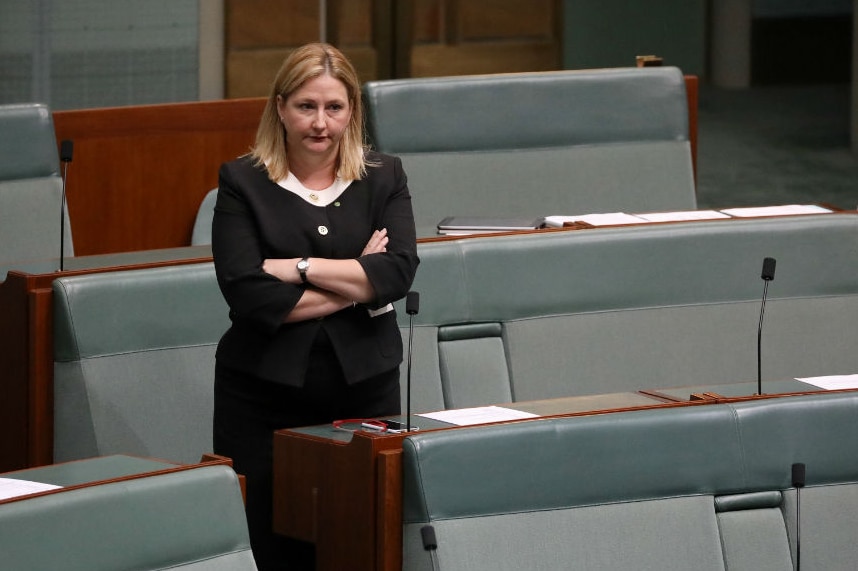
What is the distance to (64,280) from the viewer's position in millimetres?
1612

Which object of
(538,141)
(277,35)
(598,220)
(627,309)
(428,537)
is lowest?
(428,537)

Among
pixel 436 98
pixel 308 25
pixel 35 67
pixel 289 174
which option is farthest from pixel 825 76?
pixel 289 174

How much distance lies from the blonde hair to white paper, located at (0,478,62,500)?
0.41m

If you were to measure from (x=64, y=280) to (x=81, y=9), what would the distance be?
1387 millimetres

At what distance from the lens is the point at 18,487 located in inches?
44.5

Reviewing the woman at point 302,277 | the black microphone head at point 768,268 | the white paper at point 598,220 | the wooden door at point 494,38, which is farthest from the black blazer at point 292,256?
the wooden door at point 494,38

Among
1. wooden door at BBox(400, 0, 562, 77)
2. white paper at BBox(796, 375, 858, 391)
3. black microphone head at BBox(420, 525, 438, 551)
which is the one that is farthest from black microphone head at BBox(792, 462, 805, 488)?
wooden door at BBox(400, 0, 562, 77)

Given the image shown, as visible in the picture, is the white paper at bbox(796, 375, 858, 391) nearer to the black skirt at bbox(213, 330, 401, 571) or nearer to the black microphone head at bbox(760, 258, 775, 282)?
the black microphone head at bbox(760, 258, 775, 282)

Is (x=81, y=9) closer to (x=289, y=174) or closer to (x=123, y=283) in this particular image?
(x=123, y=283)

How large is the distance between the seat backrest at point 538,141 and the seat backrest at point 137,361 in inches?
23.5

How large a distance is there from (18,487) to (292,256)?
1.30 feet

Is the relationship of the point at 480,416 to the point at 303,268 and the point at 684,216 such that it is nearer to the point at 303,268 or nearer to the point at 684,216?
the point at 303,268

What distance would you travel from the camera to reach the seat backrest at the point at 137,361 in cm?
161

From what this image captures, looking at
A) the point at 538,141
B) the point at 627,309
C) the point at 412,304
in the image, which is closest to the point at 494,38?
the point at 538,141
